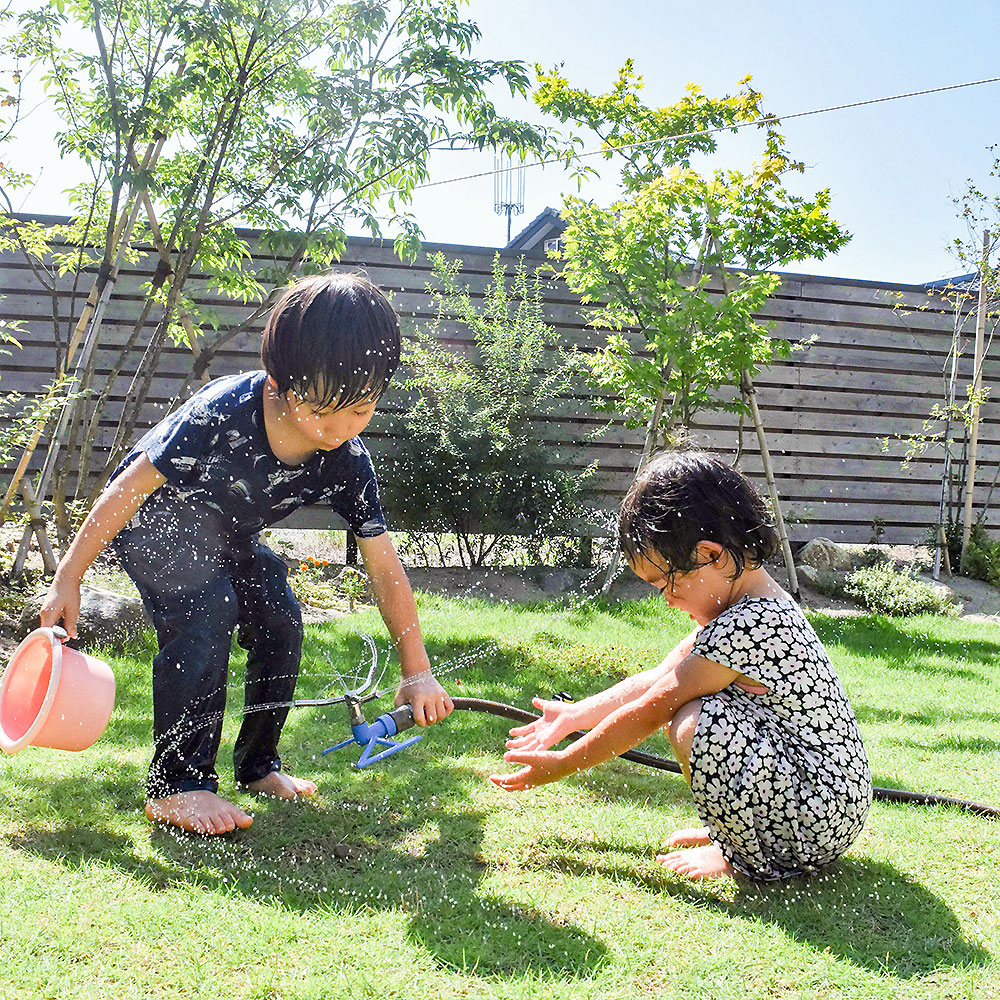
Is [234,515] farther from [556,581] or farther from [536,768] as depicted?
[556,581]

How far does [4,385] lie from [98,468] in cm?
83

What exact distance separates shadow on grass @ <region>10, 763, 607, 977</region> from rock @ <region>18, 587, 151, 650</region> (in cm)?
164

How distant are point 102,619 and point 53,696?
215 centimetres

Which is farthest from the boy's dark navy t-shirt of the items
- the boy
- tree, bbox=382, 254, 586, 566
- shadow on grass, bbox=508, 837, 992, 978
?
tree, bbox=382, 254, 586, 566

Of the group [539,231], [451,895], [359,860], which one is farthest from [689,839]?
[539,231]

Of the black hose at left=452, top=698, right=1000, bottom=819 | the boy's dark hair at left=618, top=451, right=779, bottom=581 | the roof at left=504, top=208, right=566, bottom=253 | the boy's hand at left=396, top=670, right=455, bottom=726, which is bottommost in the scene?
the black hose at left=452, top=698, right=1000, bottom=819

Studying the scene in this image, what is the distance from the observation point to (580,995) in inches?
60.7

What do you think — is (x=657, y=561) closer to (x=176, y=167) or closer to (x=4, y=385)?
(x=176, y=167)

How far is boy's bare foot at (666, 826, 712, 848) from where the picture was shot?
7.42ft

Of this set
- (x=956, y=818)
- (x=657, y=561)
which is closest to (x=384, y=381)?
(x=657, y=561)

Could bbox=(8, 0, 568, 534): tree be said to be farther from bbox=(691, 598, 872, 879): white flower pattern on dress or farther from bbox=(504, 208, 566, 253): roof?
bbox=(504, 208, 566, 253): roof

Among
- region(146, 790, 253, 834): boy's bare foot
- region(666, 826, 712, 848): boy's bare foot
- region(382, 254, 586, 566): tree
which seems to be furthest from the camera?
region(382, 254, 586, 566): tree

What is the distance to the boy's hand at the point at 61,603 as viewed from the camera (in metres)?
Answer: 2.14

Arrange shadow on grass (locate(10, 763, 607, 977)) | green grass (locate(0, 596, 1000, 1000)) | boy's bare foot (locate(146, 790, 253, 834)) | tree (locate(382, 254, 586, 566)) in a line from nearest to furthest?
green grass (locate(0, 596, 1000, 1000)) → shadow on grass (locate(10, 763, 607, 977)) → boy's bare foot (locate(146, 790, 253, 834)) → tree (locate(382, 254, 586, 566))
